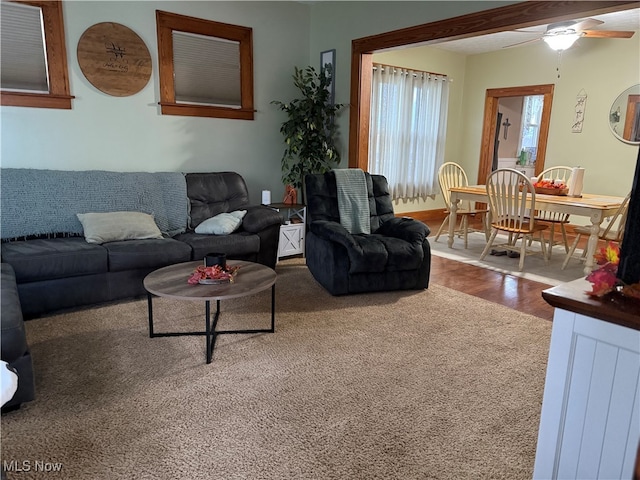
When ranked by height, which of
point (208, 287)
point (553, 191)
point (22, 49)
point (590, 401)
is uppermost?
point (22, 49)

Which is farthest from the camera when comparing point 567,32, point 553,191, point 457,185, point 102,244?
point 457,185

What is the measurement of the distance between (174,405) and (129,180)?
230 cm

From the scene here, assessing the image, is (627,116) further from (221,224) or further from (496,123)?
(221,224)

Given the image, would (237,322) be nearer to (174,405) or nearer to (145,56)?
(174,405)

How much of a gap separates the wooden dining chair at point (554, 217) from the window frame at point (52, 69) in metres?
4.68

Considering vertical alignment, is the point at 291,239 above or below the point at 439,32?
below

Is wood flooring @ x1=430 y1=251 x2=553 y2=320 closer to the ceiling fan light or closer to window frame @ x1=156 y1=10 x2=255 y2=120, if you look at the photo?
the ceiling fan light

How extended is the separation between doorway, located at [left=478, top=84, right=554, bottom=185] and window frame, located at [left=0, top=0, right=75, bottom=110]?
565 centimetres

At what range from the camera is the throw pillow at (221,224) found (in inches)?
145

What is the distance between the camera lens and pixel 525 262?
15.4ft

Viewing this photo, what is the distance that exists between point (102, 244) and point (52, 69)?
1559mm

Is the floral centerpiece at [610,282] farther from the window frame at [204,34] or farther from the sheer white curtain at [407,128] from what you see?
the sheer white curtain at [407,128]

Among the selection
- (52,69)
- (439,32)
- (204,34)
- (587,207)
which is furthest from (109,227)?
(587,207)

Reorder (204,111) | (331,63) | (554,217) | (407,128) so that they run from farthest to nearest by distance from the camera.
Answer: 1. (407,128)
2. (554,217)
3. (331,63)
4. (204,111)
